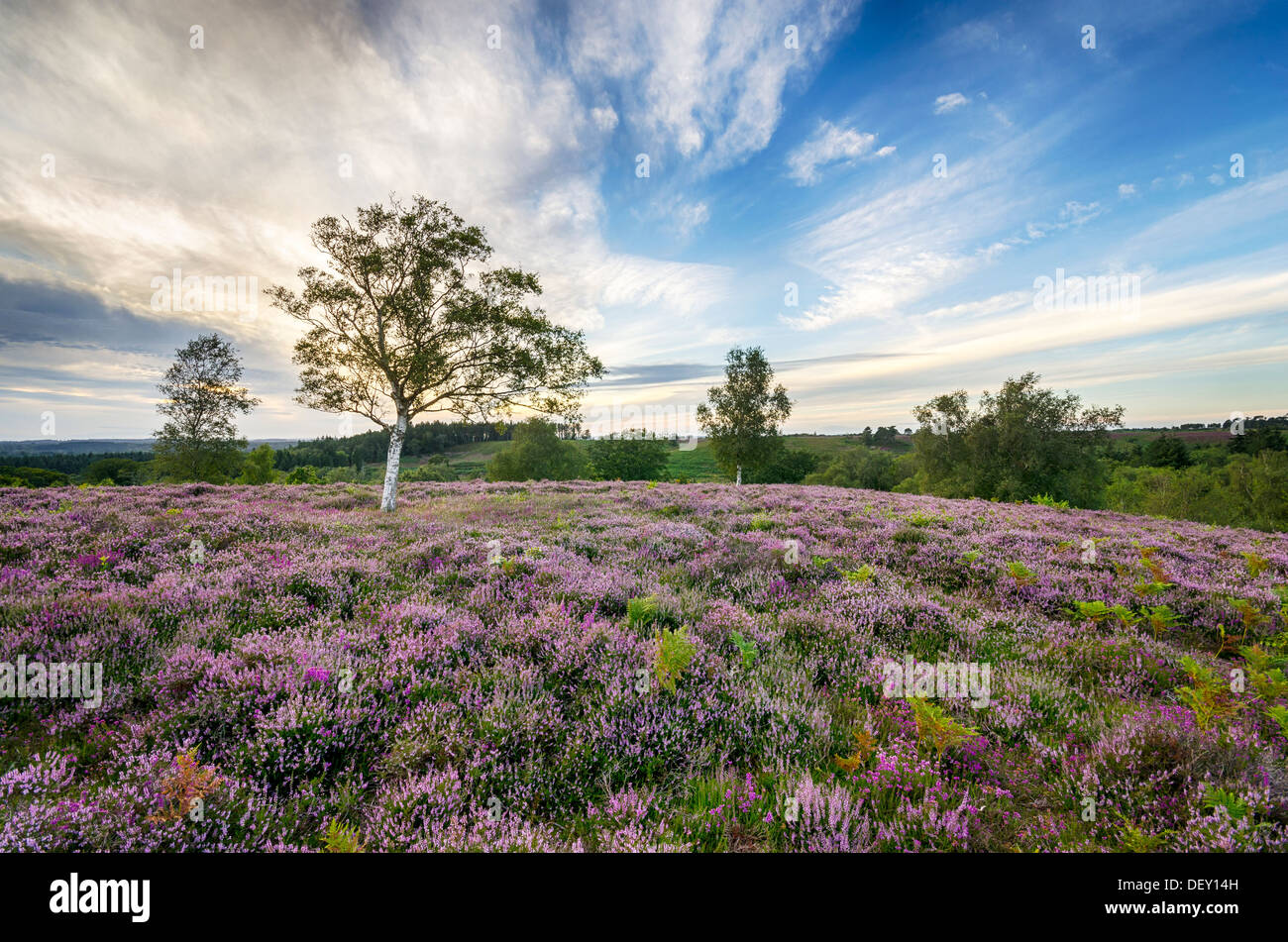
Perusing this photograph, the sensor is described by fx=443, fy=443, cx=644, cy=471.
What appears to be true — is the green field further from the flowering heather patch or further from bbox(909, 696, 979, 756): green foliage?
bbox(909, 696, 979, 756): green foliage

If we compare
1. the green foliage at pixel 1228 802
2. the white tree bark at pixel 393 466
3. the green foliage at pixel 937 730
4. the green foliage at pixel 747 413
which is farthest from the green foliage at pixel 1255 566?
the green foliage at pixel 747 413

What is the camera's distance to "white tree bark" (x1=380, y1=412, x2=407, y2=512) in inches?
626

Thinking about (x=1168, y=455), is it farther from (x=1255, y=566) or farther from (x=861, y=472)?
(x=1255, y=566)

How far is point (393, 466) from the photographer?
16.3 meters

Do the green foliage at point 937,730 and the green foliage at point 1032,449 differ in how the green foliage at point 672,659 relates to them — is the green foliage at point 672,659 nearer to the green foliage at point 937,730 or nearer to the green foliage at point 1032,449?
the green foliage at point 937,730

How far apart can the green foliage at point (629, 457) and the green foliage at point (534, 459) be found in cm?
811

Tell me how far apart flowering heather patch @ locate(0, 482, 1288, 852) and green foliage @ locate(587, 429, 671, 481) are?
244ft

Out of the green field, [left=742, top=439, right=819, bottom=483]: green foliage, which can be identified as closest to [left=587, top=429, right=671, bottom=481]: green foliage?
the green field

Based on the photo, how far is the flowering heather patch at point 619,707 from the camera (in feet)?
8.59

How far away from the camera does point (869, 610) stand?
6102 millimetres
